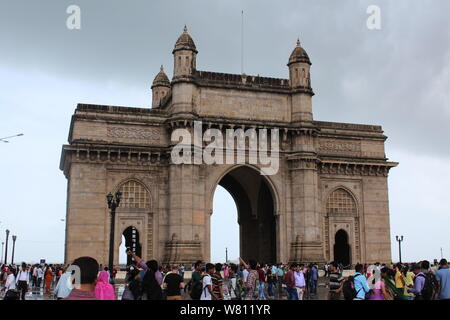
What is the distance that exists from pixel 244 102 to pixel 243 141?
2.81 meters

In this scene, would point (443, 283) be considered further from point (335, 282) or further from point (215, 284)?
point (215, 284)

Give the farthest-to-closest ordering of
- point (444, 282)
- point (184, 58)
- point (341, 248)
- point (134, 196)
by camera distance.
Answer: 1. point (341, 248)
2. point (184, 58)
3. point (134, 196)
4. point (444, 282)

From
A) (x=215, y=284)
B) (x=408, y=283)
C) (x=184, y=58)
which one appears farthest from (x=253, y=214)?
(x=215, y=284)

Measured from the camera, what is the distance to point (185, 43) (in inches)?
1516

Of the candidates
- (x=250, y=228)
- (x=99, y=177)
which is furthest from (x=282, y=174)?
(x=99, y=177)

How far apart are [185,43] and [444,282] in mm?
27911

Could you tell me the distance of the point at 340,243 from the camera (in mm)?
43594

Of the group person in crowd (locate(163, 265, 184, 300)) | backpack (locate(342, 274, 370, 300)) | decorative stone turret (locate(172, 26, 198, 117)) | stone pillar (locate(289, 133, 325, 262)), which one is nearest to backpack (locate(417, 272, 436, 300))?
backpack (locate(342, 274, 370, 300))

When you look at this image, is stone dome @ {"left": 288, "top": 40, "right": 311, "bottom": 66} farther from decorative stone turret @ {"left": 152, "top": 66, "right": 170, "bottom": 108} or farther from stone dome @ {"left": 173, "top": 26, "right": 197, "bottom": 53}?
decorative stone turret @ {"left": 152, "top": 66, "right": 170, "bottom": 108}

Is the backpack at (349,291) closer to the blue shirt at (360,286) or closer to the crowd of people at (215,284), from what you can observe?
the crowd of people at (215,284)

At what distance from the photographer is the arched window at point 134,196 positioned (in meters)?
37.0

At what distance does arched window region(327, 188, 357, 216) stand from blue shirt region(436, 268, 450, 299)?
89.0ft

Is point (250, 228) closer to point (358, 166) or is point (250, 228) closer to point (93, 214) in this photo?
point (358, 166)

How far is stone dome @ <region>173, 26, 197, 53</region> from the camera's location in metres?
38.4
